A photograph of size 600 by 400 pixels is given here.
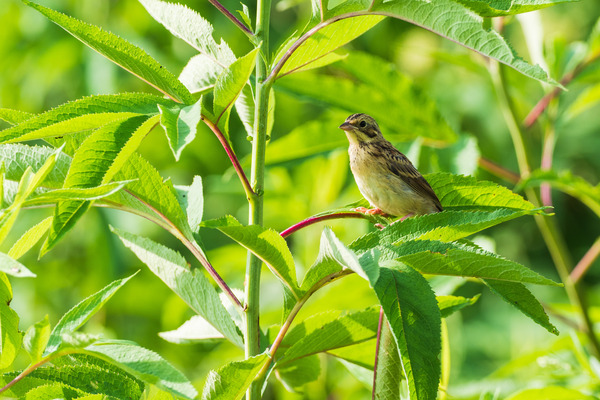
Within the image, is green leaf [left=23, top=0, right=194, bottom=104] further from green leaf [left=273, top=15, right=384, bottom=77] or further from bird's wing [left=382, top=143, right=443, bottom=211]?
bird's wing [left=382, top=143, right=443, bottom=211]

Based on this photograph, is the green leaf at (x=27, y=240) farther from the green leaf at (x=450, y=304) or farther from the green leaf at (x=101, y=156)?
the green leaf at (x=450, y=304)

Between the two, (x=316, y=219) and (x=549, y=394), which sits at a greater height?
(x=316, y=219)

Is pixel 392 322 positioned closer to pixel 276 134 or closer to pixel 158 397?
pixel 158 397

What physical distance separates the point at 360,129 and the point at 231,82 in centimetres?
179

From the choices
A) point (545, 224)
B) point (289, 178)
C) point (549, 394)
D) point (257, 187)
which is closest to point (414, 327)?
point (257, 187)

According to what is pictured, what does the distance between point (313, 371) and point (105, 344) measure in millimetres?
745

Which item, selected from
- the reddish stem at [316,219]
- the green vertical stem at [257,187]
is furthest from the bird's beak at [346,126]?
the green vertical stem at [257,187]

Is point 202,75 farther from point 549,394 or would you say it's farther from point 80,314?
point 549,394

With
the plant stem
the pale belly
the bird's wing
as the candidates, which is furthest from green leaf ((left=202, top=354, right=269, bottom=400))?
the bird's wing

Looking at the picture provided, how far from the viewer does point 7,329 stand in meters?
1.31

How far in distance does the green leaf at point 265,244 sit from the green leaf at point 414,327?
0.22 m

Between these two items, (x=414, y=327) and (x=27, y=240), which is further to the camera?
(x=27, y=240)

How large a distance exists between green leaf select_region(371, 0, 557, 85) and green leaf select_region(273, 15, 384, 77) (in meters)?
0.11

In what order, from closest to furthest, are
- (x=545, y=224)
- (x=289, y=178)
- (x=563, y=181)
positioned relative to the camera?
(x=563, y=181), (x=545, y=224), (x=289, y=178)
